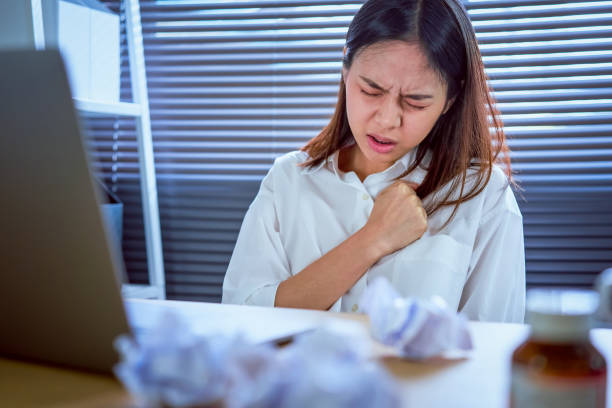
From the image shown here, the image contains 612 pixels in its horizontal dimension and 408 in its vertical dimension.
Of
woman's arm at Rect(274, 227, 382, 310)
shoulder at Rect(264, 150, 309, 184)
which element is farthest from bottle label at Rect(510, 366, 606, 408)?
shoulder at Rect(264, 150, 309, 184)

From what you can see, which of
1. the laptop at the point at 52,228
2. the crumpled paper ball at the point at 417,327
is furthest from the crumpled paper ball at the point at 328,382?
the crumpled paper ball at the point at 417,327

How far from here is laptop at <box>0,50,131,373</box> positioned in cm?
44

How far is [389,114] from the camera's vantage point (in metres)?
1.21

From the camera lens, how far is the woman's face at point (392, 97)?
1.21 meters

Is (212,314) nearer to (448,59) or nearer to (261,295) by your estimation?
(261,295)

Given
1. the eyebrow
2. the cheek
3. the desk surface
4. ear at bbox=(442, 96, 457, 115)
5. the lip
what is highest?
the eyebrow

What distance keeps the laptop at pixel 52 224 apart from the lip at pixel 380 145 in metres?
0.85

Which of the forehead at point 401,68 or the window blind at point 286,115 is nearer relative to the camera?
the forehead at point 401,68

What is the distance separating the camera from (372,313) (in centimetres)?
66

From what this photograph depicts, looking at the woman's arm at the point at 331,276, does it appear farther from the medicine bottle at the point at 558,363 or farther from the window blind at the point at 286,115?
the window blind at the point at 286,115

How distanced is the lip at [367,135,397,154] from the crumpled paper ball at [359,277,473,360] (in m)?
0.66

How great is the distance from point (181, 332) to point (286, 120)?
177 centimetres

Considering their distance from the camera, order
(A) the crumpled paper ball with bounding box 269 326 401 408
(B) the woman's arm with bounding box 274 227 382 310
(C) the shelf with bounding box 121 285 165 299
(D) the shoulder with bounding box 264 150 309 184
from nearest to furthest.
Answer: (A) the crumpled paper ball with bounding box 269 326 401 408
(B) the woman's arm with bounding box 274 227 382 310
(D) the shoulder with bounding box 264 150 309 184
(C) the shelf with bounding box 121 285 165 299

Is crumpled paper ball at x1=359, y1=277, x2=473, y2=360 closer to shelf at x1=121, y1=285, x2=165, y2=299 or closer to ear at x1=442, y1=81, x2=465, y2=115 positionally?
ear at x1=442, y1=81, x2=465, y2=115
